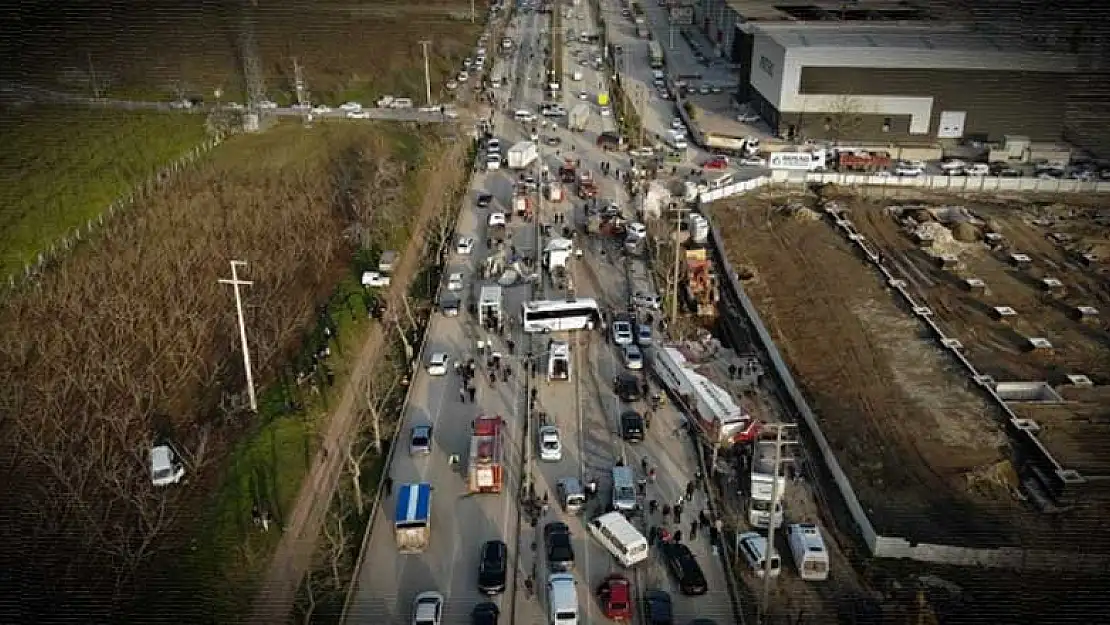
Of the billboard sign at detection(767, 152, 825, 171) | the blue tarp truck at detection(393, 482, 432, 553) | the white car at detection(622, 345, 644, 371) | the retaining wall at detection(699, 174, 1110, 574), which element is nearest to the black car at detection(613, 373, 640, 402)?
the white car at detection(622, 345, 644, 371)

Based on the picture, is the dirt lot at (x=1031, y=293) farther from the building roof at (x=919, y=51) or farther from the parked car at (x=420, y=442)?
the parked car at (x=420, y=442)

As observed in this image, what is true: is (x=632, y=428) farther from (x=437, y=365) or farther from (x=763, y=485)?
(x=437, y=365)

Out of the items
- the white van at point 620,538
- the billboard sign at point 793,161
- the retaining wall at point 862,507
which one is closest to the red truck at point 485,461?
the white van at point 620,538

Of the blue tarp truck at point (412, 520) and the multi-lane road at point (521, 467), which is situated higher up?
the blue tarp truck at point (412, 520)

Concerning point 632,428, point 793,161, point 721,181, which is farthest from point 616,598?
point 793,161

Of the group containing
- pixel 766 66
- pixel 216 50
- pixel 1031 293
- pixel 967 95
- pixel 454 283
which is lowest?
pixel 1031 293
